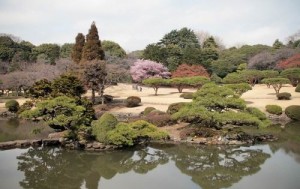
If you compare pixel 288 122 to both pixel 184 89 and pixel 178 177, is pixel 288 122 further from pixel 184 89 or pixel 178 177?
pixel 184 89

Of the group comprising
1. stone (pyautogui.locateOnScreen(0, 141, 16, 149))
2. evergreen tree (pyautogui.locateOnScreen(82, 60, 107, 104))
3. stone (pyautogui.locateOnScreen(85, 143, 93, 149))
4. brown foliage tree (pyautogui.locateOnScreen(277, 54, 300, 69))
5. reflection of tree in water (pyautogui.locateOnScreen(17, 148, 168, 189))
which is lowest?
reflection of tree in water (pyautogui.locateOnScreen(17, 148, 168, 189))

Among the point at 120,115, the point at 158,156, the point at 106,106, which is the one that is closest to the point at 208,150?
the point at 158,156

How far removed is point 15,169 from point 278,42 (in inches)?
2411

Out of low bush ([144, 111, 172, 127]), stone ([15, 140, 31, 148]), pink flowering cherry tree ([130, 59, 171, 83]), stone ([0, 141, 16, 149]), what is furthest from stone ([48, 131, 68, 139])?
pink flowering cherry tree ([130, 59, 171, 83])

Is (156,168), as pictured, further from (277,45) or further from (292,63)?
(277,45)

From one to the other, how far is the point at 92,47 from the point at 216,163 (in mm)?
22702

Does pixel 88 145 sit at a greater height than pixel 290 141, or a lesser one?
greater

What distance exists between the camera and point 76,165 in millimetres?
15109

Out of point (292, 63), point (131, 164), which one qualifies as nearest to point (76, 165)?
point (131, 164)

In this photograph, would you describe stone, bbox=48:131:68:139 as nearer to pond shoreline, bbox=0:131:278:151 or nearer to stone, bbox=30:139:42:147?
pond shoreline, bbox=0:131:278:151

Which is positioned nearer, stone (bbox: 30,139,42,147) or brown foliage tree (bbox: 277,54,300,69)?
stone (bbox: 30,139,42,147)

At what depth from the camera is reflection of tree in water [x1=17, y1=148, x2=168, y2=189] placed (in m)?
12.9

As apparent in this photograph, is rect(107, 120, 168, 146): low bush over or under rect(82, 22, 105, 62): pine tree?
under

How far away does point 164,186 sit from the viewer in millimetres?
12094
